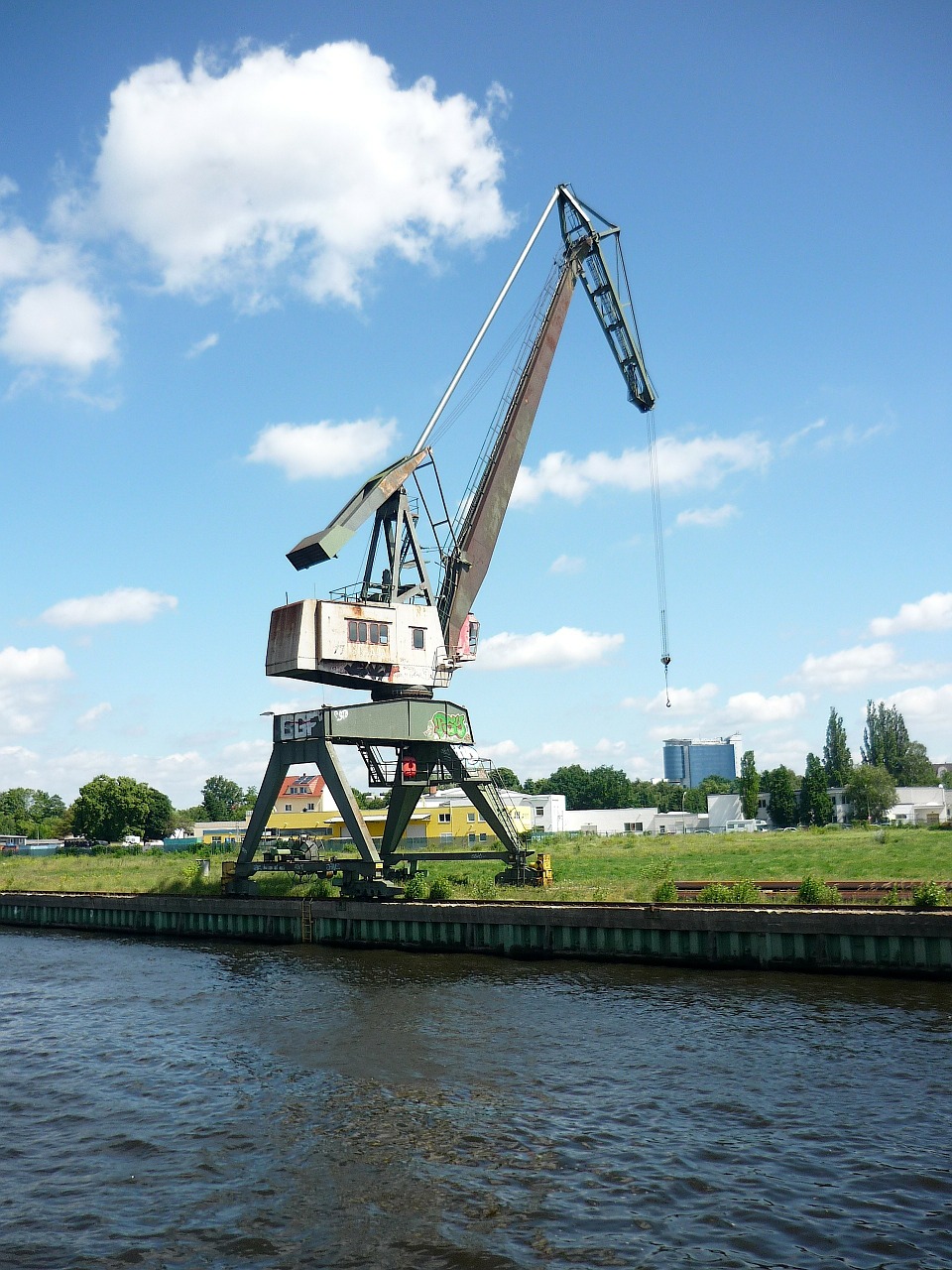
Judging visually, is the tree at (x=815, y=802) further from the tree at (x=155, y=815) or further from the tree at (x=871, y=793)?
the tree at (x=155, y=815)

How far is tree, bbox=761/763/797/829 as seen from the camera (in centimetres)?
11825

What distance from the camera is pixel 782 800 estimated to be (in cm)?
11844

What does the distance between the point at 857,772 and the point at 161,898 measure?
92237mm

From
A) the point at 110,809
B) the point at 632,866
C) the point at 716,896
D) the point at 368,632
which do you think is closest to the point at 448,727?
the point at 368,632

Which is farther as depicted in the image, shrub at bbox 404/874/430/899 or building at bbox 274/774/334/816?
building at bbox 274/774/334/816

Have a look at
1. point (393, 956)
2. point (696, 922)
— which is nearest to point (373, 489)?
point (393, 956)

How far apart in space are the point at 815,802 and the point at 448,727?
87224 mm

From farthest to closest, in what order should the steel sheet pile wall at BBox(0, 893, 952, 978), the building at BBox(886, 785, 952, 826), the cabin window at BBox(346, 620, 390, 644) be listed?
the building at BBox(886, 785, 952, 826) → the cabin window at BBox(346, 620, 390, 644) → the steel sheet pile wall at BBox(0, 893, 952, 978)

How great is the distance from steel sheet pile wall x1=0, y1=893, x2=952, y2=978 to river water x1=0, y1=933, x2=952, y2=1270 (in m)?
1.38

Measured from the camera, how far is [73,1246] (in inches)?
506

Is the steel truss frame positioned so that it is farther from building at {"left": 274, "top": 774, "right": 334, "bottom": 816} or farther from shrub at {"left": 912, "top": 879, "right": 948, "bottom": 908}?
building at {"left": 274, "top": 774, "right": 334, "bottom": 816}

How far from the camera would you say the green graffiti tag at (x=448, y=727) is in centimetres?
4109

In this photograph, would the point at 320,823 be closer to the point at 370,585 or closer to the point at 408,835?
the point at 408,835

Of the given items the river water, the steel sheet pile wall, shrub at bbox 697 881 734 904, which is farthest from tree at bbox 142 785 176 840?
shrub at bbox 697 881 734 904
